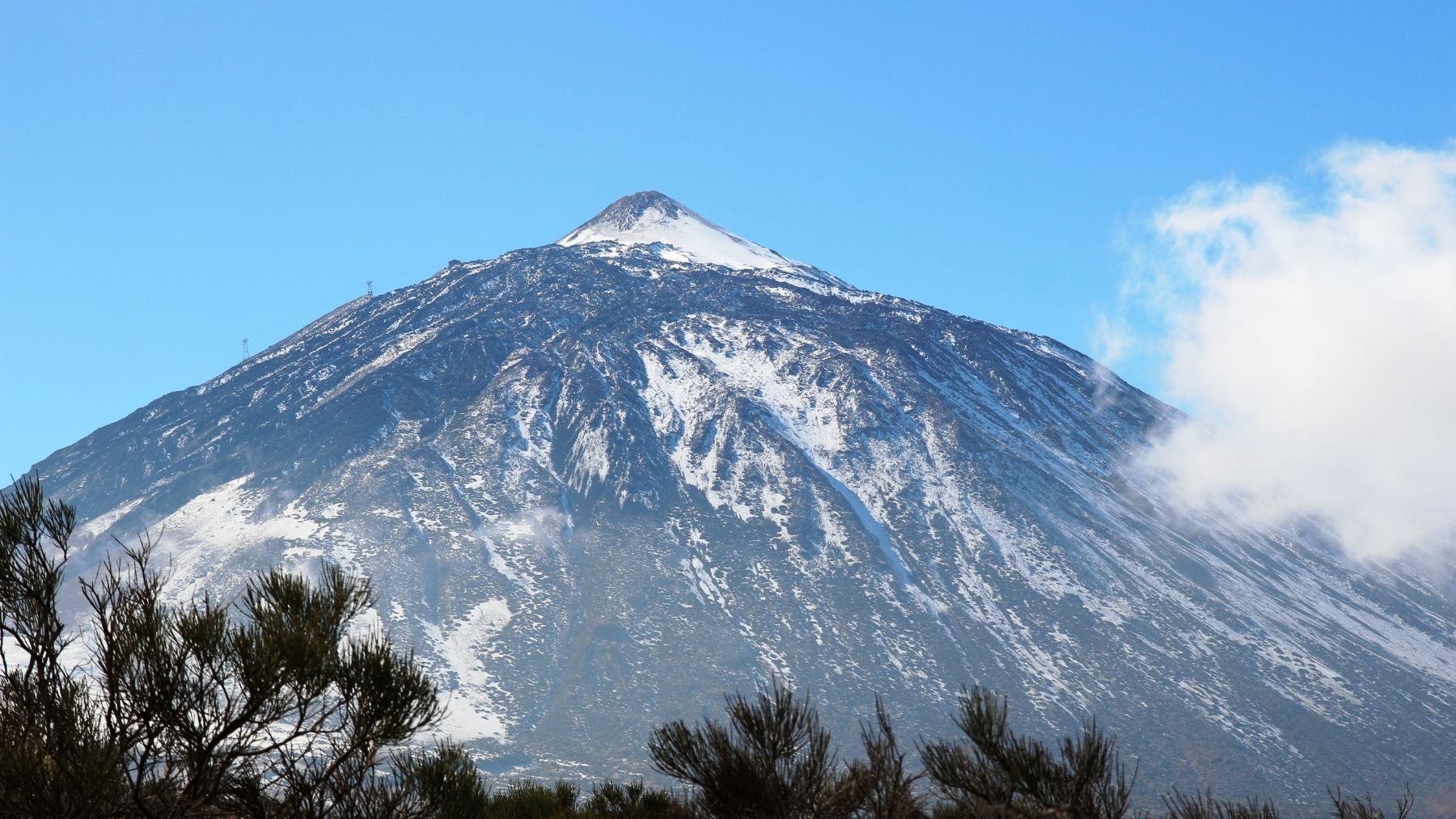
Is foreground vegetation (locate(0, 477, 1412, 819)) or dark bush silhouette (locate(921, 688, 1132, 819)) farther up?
foreground vegetation (locate(0, 477, 1412, 819))

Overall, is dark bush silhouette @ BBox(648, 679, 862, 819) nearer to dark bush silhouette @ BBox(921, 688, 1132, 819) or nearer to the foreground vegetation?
the foreground vegetation

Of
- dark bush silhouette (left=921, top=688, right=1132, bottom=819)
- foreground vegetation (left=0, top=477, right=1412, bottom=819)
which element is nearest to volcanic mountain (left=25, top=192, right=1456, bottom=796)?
dark bush silhouette (left=921, top=688, right=1132, bottom=819)

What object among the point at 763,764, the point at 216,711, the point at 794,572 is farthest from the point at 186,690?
the point at 794,572

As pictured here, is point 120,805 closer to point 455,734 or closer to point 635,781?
point 635,781

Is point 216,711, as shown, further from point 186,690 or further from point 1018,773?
point 1018,773

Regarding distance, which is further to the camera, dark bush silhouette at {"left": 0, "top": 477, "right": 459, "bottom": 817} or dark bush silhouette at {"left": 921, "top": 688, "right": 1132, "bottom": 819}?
dark bush silhouette at {"left": 921, "top": 688, "right": 1132, "bottom": 819}

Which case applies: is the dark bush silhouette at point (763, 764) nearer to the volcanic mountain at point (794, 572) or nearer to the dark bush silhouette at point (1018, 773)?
the dark bush silhouette at point (1018, 773)

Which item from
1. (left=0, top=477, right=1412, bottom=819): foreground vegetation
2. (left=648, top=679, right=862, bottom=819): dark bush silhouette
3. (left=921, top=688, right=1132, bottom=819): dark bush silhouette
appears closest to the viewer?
(left=0, top=477, right=1412, bottom=819): foreground vegetation

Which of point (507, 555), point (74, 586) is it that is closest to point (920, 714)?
point (507, 555)
